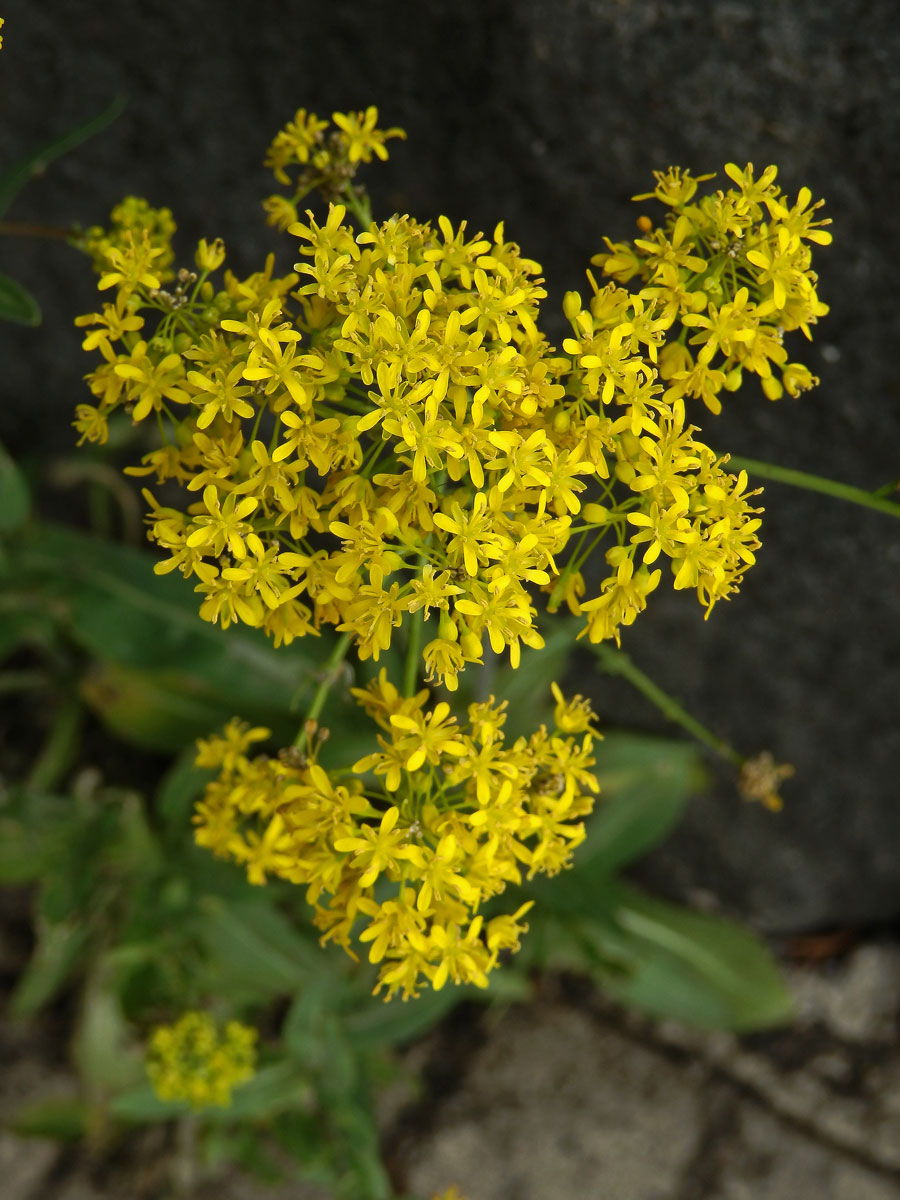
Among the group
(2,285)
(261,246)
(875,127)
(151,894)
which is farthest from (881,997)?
(2,285)

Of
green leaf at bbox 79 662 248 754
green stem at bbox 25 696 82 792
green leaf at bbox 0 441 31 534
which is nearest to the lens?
green leaf at bbox 0 441 31 534

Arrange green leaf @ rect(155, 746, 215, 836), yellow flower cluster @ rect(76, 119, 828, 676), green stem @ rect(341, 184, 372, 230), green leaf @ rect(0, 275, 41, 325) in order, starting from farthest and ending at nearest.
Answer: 1. green leaf @ rect(155, 746, 215, 836)
2. green leaf @ rect(0, 275, 41, 325)
3. green stem @ rect(341, 184, 372, 230)
4. yellow flower cluster @ rect(76, 119, 828, 676)

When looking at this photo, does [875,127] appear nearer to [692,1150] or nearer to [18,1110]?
[692,1150]

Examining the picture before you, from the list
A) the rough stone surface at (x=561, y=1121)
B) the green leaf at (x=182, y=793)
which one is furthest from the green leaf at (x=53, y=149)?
the rough stone surface at (x=561, y=1121)

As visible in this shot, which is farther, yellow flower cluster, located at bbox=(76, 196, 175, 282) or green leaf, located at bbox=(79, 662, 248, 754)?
green leaf, located at bbox=(79, 662, 248, 754)

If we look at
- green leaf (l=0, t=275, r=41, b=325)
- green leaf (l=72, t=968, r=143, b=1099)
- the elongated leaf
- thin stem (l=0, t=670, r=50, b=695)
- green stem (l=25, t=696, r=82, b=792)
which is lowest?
green leaf (l=72, t=968, r=143, b=1099)

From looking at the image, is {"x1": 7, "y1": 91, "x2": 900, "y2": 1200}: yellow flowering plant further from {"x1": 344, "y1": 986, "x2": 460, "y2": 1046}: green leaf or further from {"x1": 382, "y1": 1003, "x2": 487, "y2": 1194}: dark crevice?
{"x1": 382, "y1": 1003, "x2": 487, "y2": 1194}: dark crevice

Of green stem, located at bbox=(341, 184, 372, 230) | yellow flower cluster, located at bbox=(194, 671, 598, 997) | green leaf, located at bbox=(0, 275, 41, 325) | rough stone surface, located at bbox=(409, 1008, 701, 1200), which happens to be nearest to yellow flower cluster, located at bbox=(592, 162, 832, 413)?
green stem, located at bbox=(341, 184, 372, 230)

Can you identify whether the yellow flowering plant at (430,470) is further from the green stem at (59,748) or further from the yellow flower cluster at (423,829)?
the green stem at (59,748)
